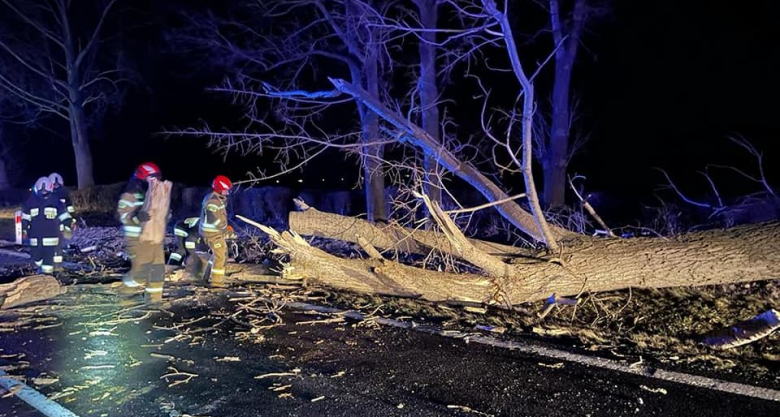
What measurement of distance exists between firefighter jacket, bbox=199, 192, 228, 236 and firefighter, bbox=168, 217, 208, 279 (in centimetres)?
50

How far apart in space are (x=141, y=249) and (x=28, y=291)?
1391mm

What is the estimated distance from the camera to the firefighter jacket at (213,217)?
21.7 feet

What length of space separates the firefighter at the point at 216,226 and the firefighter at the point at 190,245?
1.33 ft

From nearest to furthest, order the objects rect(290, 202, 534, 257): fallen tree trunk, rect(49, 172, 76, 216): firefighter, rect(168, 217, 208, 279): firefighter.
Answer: rect(290, 202, 534, 257): fallen tree trunk → rect(168, 217, 208, 279): firefighter → rect(49, 172, 76, 216): firefighter

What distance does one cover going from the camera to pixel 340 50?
12203mm

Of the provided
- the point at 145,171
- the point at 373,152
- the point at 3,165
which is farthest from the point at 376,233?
the point at 3,165

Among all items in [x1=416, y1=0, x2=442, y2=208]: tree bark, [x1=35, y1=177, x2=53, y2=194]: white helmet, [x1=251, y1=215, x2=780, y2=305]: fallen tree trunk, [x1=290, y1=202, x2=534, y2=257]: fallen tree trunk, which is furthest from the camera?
[x1=416, y1=0, x2=442, y2=208]: tree bark

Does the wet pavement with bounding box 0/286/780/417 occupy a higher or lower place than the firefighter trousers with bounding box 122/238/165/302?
lower

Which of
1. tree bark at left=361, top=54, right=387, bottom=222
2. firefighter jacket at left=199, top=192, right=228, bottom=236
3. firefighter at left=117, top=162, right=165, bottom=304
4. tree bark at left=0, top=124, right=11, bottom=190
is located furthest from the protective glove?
tree bark at left=0, top=124, right=11, bottom=190

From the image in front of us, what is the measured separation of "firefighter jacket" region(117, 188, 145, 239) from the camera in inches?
246

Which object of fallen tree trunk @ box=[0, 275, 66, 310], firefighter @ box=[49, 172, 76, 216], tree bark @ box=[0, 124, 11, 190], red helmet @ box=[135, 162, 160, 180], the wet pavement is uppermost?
tree bark @ box=[0, 124, 11, 190]

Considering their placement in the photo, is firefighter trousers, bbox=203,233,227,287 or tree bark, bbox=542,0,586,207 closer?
firefighter trousers, bbox=203,233,227,287

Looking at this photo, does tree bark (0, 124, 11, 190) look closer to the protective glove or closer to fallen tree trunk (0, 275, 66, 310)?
fallen tree trunk (0, 275, 66, 310)

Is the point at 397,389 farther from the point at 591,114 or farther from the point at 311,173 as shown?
the point at 311,173
